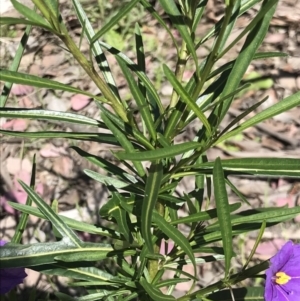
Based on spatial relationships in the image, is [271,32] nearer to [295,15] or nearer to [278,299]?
[295,15]

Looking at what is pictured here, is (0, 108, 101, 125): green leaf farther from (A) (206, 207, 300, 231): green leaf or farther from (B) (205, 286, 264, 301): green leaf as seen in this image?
(B) (205, 286, 264, 301): green leaf

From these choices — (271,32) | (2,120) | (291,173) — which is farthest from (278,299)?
(271,32)

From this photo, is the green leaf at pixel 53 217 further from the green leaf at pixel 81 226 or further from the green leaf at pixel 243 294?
the green leaf at pixel 243 294

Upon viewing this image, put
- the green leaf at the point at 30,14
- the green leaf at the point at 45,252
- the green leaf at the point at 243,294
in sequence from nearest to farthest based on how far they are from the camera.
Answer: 1. the green leaf at the point at 30,14
2. the green leaf at the point at 45,252
3. the green leaf at the point at 243,294

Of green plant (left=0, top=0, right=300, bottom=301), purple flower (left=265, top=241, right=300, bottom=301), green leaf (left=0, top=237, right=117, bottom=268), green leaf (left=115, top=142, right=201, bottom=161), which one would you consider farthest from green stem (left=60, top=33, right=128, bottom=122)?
purple flower (left=265, top=241, right=300, bottom=301)

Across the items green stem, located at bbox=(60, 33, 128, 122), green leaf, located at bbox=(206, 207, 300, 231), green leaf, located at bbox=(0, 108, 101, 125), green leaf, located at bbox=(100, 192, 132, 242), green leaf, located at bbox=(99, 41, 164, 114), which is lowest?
green leaf, located at bbox=(100, 192, 132, 242)

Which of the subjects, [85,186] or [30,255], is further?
[85,186]

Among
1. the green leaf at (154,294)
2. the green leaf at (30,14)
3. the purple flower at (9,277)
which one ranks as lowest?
the purple flower at (9,277)

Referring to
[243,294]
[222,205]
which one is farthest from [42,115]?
[243,294]

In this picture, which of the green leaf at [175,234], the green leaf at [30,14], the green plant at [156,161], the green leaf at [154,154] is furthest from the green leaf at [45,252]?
the green leaf at [30,14]
